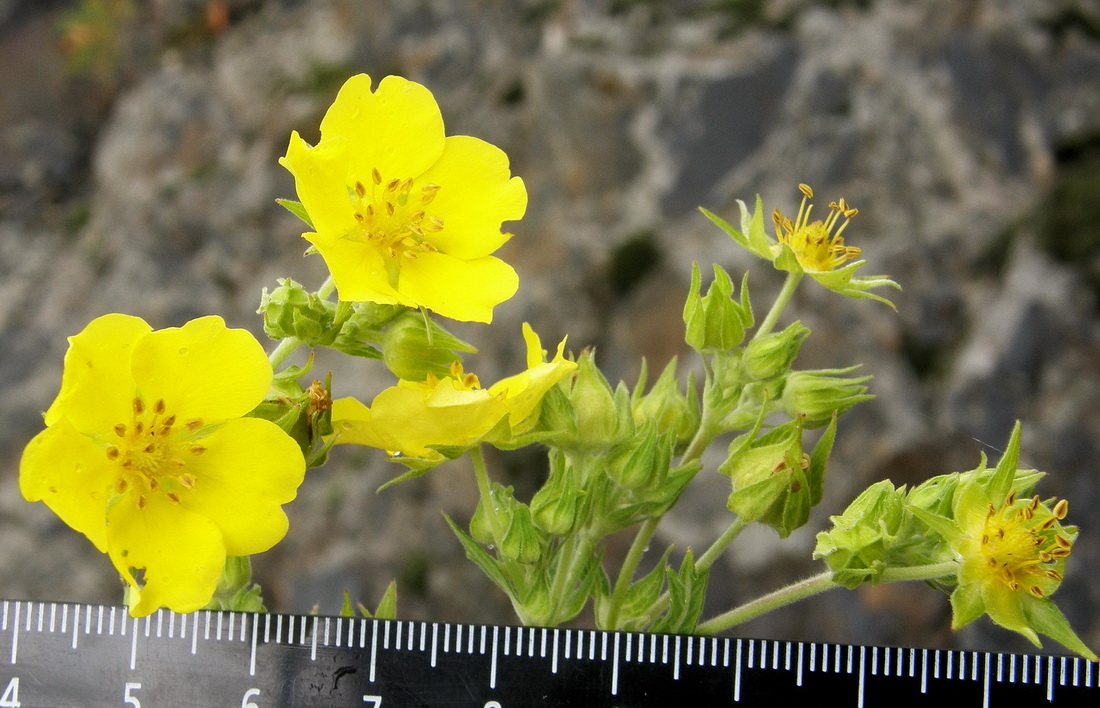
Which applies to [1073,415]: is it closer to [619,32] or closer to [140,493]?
[619,32]

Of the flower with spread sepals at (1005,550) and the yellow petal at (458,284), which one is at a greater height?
the yellow petal at (458,284)

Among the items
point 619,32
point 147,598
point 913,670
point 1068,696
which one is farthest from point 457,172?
point 619,32

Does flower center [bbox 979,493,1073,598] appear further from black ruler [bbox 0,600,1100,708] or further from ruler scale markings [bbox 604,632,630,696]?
ruler scale markings [bbox 604,632,630,696]

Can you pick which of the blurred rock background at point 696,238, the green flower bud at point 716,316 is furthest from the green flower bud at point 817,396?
the blurred rock background at point 696,238

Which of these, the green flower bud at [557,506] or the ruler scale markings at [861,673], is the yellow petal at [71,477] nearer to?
the green flower bud at [557,506]

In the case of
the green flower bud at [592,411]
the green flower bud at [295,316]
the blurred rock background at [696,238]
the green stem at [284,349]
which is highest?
the blurred rock background at [696,238]

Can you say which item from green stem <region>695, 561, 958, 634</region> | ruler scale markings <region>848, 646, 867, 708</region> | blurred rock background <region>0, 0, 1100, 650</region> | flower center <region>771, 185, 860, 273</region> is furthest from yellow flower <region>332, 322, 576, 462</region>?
blurred rock background <region>0, 0, 1100, 650</region>

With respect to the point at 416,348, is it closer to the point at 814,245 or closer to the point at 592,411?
the point at 592,411

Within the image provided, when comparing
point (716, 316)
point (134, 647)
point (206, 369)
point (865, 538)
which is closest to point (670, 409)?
point (716, 316)
